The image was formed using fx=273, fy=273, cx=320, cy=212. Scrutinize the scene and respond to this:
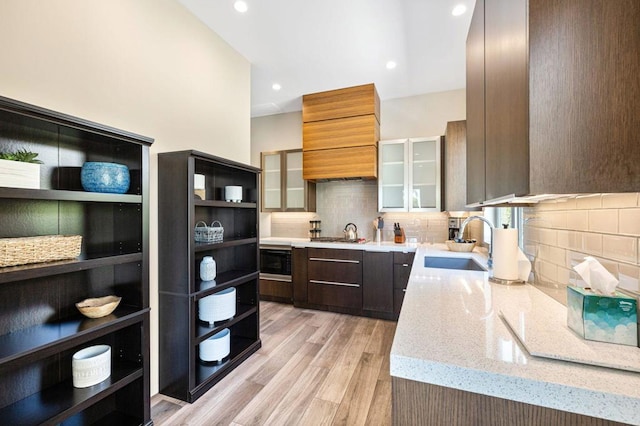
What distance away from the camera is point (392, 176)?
143 inches

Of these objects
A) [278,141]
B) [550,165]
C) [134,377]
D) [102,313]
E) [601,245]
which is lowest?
[134,377]

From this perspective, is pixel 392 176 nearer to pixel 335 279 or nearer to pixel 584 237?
pixel 335 279

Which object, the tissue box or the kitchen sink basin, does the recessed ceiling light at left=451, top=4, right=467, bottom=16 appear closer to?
the kitchen sink basin

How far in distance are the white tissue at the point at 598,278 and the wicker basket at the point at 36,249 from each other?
2.08 meters

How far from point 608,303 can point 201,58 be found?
113 inches

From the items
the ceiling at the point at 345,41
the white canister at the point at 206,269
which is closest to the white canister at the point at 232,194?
the white canister at the point at 206,269

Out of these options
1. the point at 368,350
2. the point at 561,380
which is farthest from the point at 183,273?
the point at 561,380

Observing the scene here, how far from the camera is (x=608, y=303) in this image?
76cm

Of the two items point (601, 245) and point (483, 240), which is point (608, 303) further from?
Result: point (483, 240)

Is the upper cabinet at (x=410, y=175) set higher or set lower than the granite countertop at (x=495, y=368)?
higher

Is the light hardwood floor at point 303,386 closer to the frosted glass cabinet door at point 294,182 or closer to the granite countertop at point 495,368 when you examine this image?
the granite countertop at point 495,368

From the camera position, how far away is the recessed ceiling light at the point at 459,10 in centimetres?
214

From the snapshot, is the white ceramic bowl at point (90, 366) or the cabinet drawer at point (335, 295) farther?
the cabinet drawer at point (335, 295)

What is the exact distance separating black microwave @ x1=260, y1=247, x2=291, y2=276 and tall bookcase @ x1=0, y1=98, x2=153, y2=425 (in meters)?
2.20
